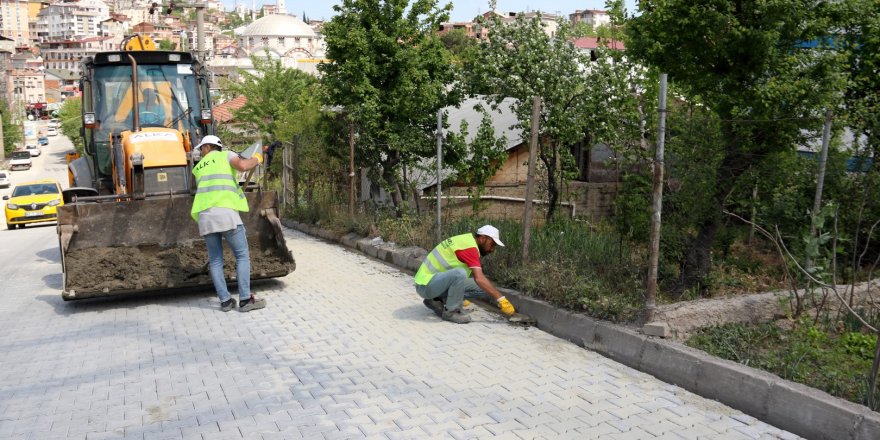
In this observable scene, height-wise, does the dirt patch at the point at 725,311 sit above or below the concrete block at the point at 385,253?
above

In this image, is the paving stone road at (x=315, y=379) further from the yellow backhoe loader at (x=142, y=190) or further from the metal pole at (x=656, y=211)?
the metal pole at (x=656, y=211)

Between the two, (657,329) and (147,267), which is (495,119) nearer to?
(147,267)

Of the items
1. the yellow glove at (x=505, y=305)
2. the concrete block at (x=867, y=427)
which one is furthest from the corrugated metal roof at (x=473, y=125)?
the concrete block at (x=867, y=427)

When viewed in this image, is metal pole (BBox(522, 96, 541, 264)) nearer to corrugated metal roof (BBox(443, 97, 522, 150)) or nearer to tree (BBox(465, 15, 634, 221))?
tree (BBox(465, 15, 634, 221))

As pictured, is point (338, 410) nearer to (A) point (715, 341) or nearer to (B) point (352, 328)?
(B) point (352, 328)

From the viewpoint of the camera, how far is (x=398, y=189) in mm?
13227

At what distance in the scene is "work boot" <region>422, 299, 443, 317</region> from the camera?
308 inches

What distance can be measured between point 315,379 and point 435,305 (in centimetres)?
212

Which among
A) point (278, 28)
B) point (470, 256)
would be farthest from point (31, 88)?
point (470, 256)

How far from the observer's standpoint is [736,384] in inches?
207

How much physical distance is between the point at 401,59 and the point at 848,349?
8405 mm

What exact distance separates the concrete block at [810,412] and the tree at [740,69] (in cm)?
243

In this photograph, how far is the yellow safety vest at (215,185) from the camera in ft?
26.7

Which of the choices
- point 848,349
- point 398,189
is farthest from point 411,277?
point 848,349
